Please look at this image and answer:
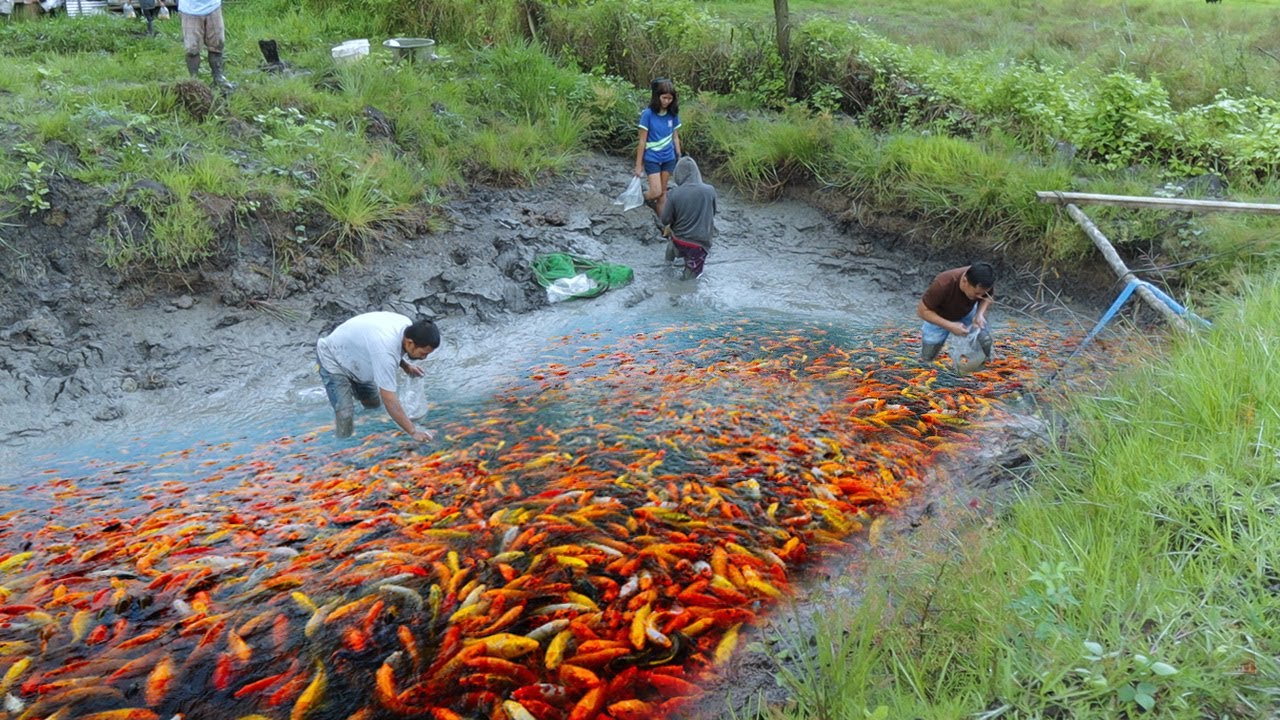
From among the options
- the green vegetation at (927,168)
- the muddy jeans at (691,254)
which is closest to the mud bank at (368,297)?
the muddy jeans at (691,254)

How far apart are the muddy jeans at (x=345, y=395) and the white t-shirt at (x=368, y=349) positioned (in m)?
0.07

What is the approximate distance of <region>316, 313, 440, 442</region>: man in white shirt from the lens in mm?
5004

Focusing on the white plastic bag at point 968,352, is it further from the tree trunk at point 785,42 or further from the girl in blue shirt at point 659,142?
the tree trunk at point 785,42

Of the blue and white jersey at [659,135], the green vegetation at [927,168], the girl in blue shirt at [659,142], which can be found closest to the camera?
the green vegetation at [927,168]

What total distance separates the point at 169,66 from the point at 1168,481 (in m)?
10.5

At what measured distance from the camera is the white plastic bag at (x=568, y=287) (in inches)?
321

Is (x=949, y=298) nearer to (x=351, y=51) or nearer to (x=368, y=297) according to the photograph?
(x=368, y=297)

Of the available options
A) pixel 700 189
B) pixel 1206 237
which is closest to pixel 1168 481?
pixel 1206 237

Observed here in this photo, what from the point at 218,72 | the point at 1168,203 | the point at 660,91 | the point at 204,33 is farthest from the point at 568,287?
the point at 1168,203

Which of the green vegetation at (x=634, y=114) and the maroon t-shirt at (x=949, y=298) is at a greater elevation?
the green vegetation at (x=634, y=114)

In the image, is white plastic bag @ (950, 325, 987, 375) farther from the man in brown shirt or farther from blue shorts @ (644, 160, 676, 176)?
blue shorts @ (644, 160, 676, 176)

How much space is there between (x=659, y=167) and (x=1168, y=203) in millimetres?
4823

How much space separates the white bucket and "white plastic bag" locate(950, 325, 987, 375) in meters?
8.28

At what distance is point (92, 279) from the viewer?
6711 millimetres
